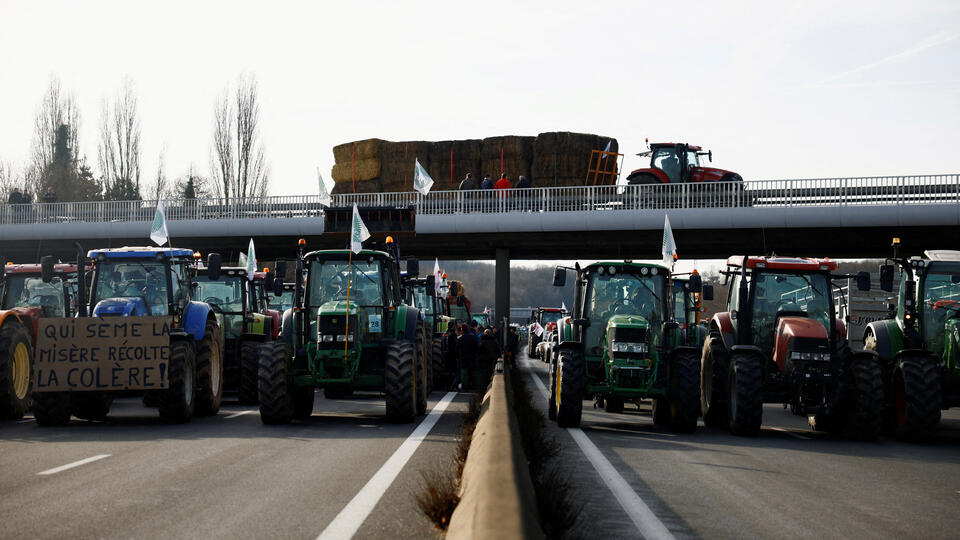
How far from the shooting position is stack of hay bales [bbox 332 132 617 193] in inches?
1991

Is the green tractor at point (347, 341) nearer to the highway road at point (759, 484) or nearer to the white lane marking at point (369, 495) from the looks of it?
the white lane marking at point (369, 495)

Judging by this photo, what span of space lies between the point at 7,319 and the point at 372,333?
17.8 feet

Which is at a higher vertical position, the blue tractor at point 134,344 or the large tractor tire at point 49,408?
the blue tractor at point 134,344

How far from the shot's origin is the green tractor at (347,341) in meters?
16.4

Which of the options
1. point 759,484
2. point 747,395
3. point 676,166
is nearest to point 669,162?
point 676,166

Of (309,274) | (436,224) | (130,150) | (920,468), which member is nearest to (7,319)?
(309,274)

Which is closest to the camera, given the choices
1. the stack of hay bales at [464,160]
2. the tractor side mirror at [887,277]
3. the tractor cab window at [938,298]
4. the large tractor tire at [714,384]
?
the tractor side mirror at [887,277]

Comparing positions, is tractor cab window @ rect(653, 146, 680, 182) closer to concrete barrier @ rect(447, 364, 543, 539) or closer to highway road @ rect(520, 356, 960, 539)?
highway road @ rect(520, 356, 960, 539)

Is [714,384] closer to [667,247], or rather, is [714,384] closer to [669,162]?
[667,247]

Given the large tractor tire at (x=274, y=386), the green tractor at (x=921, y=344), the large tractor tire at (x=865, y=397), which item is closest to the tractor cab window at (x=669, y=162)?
the green tractor at (x=921, y=344)

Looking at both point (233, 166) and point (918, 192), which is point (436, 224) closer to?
point (918, 192)

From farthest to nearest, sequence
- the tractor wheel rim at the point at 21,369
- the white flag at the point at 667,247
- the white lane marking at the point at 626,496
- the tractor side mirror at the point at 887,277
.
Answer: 1. the white flag at the point at 667,247
2. the tractor wheel rim at the point at 21,369
3. the tractor side mirror at the point at 887,277
4. the white lane marking at the point at 626,496

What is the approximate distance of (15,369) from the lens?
1694 centimetres

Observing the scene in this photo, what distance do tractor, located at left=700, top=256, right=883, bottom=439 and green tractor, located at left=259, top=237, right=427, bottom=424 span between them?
15.1 ft
